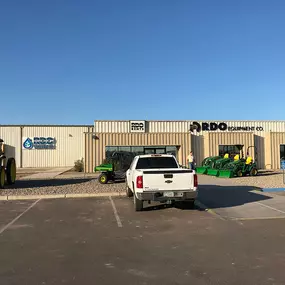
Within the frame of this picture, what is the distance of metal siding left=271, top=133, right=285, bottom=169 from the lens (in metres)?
32.3

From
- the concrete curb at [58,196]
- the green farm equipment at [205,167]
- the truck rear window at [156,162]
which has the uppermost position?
the truck rear window at [156,162]

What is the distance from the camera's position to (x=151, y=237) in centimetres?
693

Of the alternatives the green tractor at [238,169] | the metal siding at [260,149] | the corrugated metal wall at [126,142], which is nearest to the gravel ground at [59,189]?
the green tractor at [238,169]

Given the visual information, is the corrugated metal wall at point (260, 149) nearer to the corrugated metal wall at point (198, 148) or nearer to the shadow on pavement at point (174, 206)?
the corrugated metal wall at point (198, 148)

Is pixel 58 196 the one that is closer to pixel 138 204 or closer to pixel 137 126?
pixel 138 204

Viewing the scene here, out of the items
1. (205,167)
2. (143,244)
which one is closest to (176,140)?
(205,167)


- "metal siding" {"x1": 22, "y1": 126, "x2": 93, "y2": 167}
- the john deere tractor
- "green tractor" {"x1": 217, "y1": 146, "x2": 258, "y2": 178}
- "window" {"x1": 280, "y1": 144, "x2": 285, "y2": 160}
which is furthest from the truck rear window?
"metal siding" {"x1": 22, "y1": 126, "x2": 93, "y2": 167}

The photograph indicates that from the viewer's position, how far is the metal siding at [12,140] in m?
36.8

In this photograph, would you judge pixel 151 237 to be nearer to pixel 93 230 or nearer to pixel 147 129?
pixel 93 230

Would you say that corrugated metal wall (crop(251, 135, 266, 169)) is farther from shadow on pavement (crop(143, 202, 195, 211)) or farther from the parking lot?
shadow on pavement (crop(143, 202, 195, 211))

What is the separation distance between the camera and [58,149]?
125 ft

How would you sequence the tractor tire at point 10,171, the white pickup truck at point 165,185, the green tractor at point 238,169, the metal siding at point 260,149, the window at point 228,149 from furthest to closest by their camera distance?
the metal siding at point 260,149
the window at point 228,149
the green tractor at point 238,169
the tractor tire at point 10,171
the white pickup truck at point 165,185

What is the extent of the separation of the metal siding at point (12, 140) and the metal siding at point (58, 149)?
2.17 ft

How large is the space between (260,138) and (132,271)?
31.2 meters
